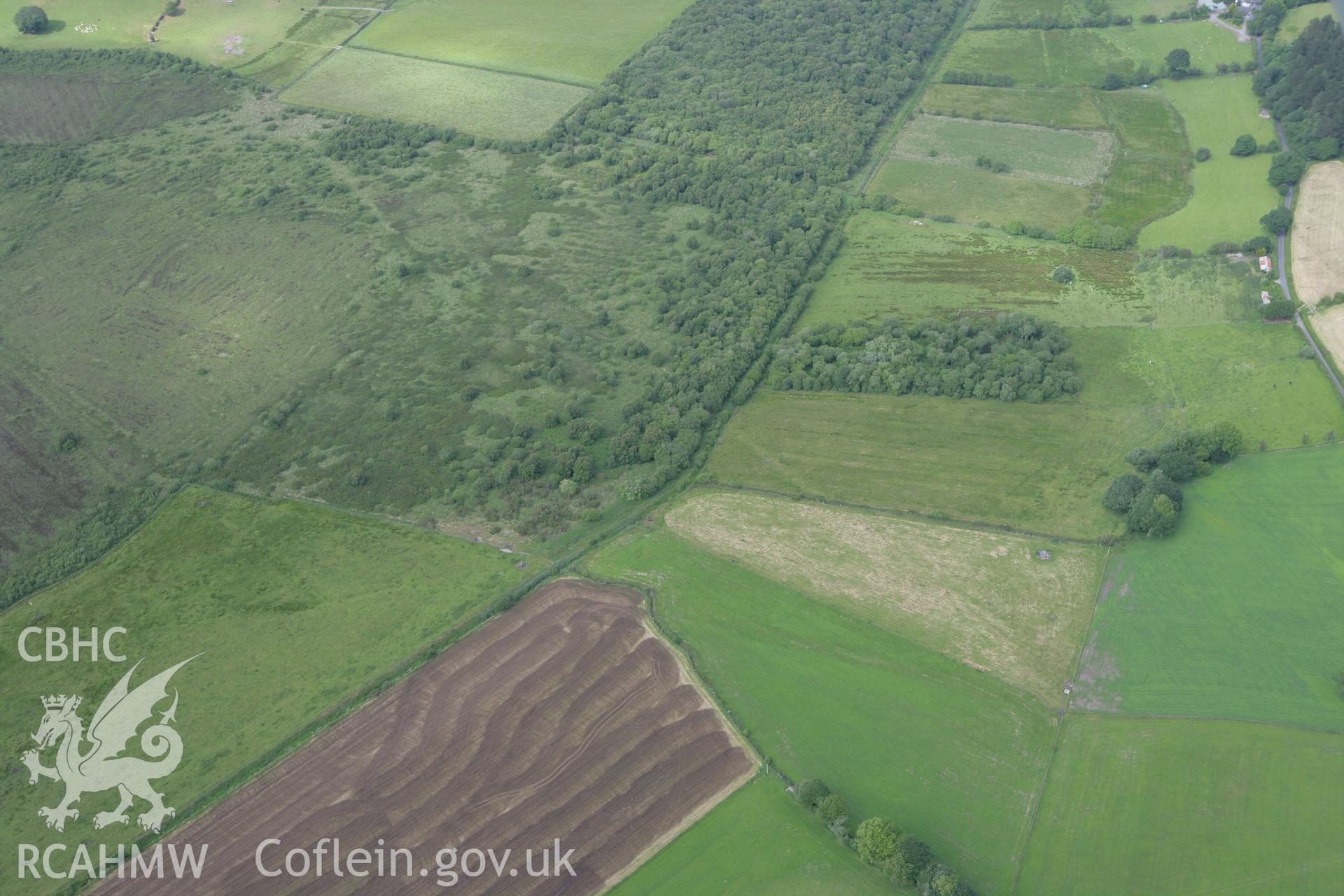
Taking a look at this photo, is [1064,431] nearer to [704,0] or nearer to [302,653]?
[302,653]

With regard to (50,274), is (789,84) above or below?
above

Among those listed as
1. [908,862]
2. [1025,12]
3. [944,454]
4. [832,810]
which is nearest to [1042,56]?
[1025,12]

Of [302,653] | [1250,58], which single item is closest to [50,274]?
[302,653]

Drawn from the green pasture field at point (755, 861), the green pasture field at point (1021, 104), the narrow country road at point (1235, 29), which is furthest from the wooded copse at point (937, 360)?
the narrow country road at point (1235, 29)

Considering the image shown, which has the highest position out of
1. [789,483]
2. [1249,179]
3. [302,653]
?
[1249,179]

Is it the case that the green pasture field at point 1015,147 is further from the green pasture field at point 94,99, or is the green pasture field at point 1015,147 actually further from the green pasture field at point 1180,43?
the green pasture field at point 94,99

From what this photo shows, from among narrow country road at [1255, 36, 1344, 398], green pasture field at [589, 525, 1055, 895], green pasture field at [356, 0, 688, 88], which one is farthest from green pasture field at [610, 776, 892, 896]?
green pasture field at [356, 0, 688, 88]

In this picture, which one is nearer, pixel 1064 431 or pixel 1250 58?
pixel 1064 431
